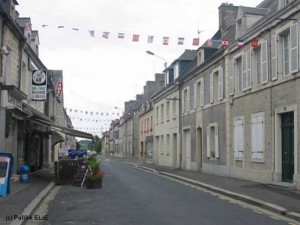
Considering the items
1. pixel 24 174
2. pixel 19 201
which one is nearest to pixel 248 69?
pixel 24 174

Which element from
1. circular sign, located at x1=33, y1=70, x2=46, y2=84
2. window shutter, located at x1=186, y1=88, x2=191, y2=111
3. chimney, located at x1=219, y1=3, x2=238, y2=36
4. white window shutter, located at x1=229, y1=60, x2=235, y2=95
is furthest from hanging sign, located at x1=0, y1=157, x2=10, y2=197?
chimney, located at x1=219, y1=3, x2=238, y2=36

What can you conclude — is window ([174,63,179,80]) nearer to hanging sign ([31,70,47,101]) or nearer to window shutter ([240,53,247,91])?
hanging sign ([31,70,47,101])

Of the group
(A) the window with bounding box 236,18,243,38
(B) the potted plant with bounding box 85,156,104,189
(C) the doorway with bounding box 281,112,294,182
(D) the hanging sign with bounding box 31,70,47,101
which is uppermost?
(A) the window with bounding box 236,18,243,38

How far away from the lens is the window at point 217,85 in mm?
26000

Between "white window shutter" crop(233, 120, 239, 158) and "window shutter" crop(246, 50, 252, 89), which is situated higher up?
"window shutter" crop(246, 50, 252, 89)

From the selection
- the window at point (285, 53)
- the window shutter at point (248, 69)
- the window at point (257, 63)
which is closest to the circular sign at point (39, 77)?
the window shutter at point (248, 69)

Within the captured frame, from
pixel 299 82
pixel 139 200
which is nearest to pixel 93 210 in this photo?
pixel 139 200

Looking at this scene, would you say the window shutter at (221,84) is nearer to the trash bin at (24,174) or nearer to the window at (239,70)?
the window at (239,70)

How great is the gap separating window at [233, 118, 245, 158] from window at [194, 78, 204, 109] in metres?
6.42

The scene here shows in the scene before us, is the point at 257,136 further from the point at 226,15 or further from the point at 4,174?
the point at 226,15

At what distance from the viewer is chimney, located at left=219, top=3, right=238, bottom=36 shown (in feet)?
109

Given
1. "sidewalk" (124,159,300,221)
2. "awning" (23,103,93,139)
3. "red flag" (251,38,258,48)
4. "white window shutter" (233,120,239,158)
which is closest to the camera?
"sidewalk" (124,159,300,221)

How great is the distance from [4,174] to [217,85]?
51.8 ft

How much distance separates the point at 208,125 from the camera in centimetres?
2878
